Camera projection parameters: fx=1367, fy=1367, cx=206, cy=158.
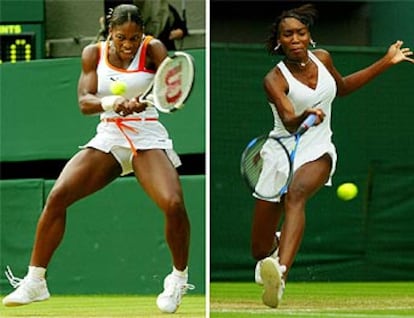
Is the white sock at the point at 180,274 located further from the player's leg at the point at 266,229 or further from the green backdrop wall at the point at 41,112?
the green backdrop wall at the point at 41,112

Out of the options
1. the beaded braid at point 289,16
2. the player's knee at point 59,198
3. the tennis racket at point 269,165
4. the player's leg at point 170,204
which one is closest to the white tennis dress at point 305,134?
the tennis racket at point 269,165

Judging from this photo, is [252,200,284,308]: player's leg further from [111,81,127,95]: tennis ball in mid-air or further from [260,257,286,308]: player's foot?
[111,81,127,95]: tennis ball in mid-air

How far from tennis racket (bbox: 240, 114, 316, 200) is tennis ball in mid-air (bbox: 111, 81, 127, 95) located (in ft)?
3.16

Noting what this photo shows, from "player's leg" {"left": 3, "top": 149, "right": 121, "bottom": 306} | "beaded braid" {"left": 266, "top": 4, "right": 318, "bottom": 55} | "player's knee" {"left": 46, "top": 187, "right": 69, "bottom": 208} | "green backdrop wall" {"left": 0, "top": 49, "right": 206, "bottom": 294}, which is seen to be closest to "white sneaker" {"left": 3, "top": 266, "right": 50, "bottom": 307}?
"player's leg" {"left": 3, "top": 149, "right": 121, "bottom": 306}

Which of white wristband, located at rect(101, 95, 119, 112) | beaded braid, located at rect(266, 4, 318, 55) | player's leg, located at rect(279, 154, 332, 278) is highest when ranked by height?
beaded braid, located at rect(266, 4, 318, 55)

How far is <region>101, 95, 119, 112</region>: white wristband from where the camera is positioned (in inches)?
234

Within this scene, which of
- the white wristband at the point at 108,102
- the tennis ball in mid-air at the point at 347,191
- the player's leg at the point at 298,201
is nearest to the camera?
the white wristband at the point at 108,102

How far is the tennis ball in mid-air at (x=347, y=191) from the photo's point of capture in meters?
9.17

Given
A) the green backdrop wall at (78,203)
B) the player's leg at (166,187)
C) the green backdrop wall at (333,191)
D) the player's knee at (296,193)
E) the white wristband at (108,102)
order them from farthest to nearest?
the green backdrop wall at (333,191) < the green backdrop wall at (78,203) < the player's knee at (296,193) < the player's leg at (166,187) < the white wristband at (108,102)

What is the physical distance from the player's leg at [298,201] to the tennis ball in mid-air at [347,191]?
85.0 inches

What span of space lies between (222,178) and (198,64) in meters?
1.59

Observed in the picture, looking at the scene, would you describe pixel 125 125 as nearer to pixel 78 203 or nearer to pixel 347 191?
pixel 78 203

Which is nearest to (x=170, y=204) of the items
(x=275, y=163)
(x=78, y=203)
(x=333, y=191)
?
(x=275, y=163)

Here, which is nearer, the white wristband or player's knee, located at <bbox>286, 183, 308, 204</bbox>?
the white wristband
